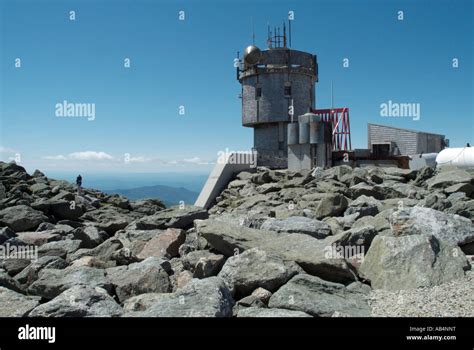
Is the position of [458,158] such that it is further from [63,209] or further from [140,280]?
[140,280]

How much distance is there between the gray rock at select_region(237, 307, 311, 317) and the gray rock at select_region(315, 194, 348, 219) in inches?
259

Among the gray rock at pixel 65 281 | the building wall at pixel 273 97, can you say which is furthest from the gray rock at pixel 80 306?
the building wall at pixel 273 97

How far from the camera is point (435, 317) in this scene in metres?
5.54

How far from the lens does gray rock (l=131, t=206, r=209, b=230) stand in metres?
12.3

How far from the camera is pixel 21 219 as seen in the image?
14.4 metres

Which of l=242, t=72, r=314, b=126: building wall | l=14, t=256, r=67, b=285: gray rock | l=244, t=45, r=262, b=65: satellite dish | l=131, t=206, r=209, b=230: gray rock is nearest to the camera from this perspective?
l=14, t=256, r=67, b=285: gray rock

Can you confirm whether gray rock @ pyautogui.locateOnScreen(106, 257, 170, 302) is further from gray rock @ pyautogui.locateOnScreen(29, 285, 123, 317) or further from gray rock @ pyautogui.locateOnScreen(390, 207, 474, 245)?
gray rock @ pyautogui.locateOnScreen(390, 207, 474, 245)

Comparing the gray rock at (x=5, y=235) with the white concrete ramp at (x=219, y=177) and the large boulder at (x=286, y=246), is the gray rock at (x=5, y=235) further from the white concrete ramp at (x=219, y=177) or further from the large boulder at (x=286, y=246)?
the white concrete ramp at (x=219, y=177)

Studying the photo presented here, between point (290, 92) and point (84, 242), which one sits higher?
point (290, 92)

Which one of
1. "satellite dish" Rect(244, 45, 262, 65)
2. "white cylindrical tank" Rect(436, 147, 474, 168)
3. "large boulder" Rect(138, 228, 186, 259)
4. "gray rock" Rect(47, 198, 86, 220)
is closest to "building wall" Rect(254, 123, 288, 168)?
"satellite dish" Rect(244, 45, 262, 65)

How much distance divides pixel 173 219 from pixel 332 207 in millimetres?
4592
